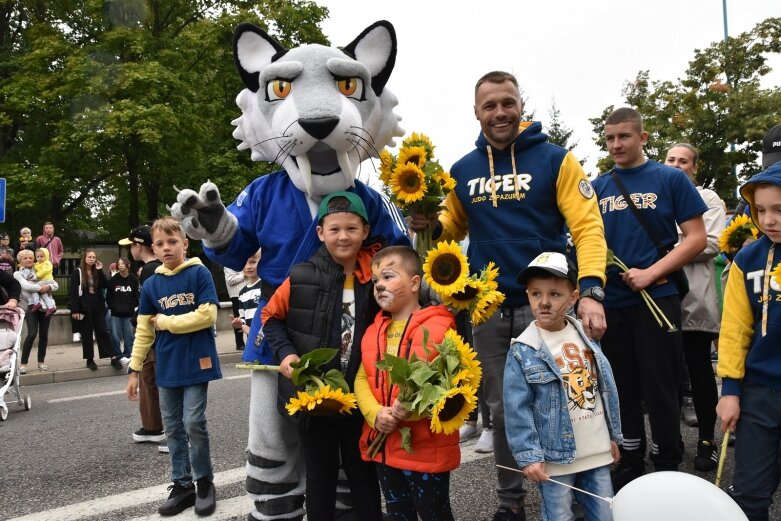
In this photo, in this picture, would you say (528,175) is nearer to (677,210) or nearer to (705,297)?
(677,210)

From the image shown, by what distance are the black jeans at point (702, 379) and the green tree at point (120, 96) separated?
1508 centimetres

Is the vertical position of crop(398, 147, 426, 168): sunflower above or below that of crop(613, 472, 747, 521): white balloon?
above

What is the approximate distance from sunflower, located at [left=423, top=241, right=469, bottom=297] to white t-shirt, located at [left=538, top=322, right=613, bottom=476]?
445 millimetres

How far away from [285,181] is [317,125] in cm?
37

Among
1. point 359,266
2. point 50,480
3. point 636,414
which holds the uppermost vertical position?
point 359,266

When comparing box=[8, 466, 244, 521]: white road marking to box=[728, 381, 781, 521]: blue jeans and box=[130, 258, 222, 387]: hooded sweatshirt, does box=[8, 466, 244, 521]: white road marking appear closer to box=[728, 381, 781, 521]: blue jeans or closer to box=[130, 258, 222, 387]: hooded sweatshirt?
box=[130, 258, 222, 387]: hooded sweatshirt

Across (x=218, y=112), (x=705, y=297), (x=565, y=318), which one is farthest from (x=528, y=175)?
(x=218, y=112)

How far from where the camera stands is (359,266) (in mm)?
2924

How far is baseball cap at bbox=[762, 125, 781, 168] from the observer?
3.84 metres

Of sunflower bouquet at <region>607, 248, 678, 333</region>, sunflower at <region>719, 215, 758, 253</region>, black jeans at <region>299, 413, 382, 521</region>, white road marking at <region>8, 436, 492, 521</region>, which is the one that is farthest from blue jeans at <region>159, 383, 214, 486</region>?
sunflower at <region>719, 215, 758, 253</region>

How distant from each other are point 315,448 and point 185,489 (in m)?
1.59

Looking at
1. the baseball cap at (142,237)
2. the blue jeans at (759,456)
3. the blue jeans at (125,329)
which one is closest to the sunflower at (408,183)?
the blue jeans at (759,456)

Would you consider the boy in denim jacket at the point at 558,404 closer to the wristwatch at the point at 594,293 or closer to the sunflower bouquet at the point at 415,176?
the wristwatch at the point at 594,293

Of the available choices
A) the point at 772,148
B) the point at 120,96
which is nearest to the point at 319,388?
the point at 772,148
